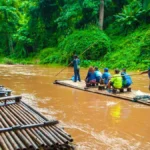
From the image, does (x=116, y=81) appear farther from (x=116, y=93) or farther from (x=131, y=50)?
(x=131, y=50)

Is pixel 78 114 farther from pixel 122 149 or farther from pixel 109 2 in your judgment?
pixel 109 2

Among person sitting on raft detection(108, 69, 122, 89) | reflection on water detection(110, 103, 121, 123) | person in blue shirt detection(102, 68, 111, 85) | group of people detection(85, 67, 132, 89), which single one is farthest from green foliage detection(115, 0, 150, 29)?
reflection on water detection(110, 103, 121, 123)

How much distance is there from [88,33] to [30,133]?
77.8 ft

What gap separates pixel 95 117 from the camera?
Result: 29.2 ft

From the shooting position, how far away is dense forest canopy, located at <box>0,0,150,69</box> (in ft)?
87.5

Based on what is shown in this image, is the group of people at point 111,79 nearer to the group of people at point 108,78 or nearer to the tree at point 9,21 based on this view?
the group of people at point 108,78

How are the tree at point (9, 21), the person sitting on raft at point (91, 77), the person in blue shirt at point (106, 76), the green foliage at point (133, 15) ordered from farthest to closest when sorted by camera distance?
the tree at point (9, 21) < the green foliage at point (133, 15) < the person sitting on raft at point (91, 77) < the person in blue shirt at point (106, 76)

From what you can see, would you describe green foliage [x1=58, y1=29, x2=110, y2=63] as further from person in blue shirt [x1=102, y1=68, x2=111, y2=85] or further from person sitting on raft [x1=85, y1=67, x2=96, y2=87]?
person in blue shirt [x1=102, y1=68, x2=111, y2=85]

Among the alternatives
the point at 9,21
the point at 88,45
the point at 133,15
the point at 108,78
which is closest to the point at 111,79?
the point at 108,78

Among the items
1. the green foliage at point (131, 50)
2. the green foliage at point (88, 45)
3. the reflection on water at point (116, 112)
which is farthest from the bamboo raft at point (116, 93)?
the green foliage at point (88, 45)

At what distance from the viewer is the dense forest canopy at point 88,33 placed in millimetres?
26672

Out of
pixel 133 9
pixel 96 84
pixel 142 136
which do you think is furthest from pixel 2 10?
pixel 142 136

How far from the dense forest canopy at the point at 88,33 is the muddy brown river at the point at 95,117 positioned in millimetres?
9324

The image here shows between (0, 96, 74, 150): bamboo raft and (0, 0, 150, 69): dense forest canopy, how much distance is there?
1445 centimetres
